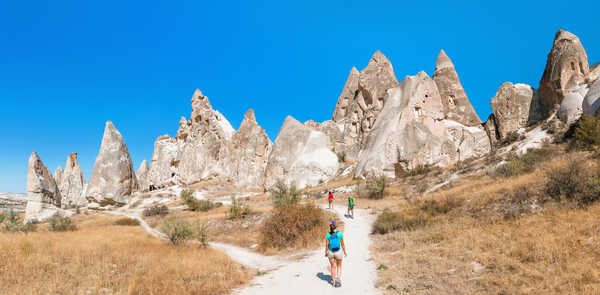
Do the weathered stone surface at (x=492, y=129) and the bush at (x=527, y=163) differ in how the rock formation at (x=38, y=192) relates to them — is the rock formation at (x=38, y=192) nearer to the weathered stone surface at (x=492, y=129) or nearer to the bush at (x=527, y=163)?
the bush at (x=527, y=163)

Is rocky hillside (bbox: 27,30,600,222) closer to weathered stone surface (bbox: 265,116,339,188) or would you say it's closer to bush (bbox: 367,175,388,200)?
weathered stone surface (bbox: 265,116,339,188)

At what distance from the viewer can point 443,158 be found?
2361 cm

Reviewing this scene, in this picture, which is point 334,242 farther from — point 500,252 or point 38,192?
point 38,192

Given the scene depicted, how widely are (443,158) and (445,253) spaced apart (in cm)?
1958

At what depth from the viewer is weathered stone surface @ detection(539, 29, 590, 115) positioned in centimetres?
2031

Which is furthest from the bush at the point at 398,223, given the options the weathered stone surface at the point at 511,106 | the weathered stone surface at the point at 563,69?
the weathered stone surface at the point at 511,106

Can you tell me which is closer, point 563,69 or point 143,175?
point 563,69

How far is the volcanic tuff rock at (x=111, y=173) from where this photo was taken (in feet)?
86.5

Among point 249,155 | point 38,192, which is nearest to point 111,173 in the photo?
point 38,192

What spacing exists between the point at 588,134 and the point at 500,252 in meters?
11.6

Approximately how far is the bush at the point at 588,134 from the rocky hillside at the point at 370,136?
3359 millimetres

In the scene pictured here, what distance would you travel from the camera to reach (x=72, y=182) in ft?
156

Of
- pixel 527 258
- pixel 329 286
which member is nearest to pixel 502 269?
pixel 527 258

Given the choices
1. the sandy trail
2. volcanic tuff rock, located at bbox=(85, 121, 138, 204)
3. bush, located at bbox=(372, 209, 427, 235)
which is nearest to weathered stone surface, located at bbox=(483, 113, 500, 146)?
bush, located at bbox=(372, 209, 427, 235)
